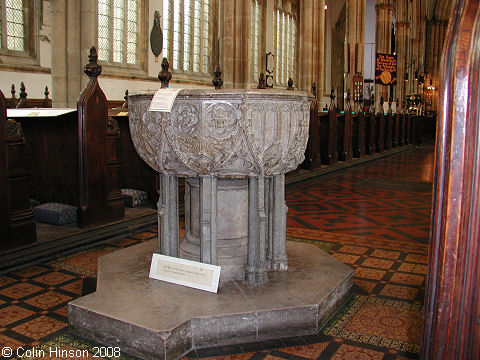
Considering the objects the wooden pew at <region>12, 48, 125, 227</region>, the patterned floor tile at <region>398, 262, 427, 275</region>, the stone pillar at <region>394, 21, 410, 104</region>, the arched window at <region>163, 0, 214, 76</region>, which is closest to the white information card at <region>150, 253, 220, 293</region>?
the patterned floor tile at <region>398, 262, 427, 275</region>

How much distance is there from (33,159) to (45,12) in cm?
808

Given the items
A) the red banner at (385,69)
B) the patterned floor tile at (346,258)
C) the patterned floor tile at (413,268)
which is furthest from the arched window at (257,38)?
the patterned floor tile at (413,268)

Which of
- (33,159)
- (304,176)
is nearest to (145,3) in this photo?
(304,176)

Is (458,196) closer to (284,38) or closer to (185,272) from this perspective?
(185,272)

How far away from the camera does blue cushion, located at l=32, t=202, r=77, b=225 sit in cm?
411

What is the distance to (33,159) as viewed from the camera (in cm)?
457

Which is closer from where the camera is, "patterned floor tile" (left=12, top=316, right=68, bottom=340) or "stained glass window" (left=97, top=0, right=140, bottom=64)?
"patterned floor tile" (left=12, top=316, right=68, bottom=340)

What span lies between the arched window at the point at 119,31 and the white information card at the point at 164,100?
10897mm

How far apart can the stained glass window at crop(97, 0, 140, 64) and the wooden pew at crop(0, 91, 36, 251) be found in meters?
9.77

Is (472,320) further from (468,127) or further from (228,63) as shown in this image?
(228,63)

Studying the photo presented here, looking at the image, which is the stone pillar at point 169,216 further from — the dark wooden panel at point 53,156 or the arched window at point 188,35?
the arched window at point 188,35

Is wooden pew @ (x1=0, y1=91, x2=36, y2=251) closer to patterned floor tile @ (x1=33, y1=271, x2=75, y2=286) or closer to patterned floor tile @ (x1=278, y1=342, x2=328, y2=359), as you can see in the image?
patterned floor tile @ (x1=33, y1=271, x2=75, y2=286)

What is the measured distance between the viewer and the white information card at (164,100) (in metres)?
2.38

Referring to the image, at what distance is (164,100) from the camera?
2412 millimetres
